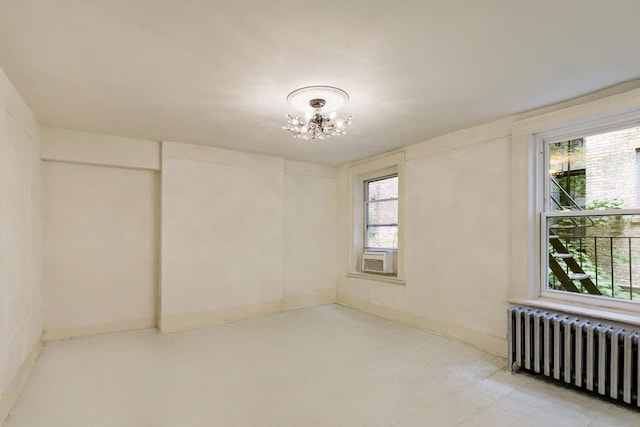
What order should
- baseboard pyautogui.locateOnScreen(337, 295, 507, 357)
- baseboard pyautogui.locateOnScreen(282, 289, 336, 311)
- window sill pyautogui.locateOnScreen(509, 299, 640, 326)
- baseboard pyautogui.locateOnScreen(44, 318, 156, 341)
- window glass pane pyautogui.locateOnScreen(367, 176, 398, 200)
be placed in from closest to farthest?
window sill pyautogui.locateOnScreen(509, 299, 640, 326)
baseboard pyautogui.locateOnScreen(337, 295, 507, 357)
baseboard pyautogui.locateOnScreen(44, 318, 156, 341)
window glass pane pyautogui.locateOnScreen(367, 176, 398, 200)
baseboard pyautogui.locateOnScreen(282, 289, 336, 311)

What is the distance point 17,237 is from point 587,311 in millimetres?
4730

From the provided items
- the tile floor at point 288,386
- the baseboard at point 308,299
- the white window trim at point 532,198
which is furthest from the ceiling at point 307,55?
the baseboard at point 308,299

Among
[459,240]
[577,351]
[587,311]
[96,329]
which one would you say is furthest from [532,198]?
[96,329]

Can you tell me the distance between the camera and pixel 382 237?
530 cm

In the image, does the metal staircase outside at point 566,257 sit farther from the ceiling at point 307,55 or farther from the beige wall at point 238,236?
the beige wall at point 238,236

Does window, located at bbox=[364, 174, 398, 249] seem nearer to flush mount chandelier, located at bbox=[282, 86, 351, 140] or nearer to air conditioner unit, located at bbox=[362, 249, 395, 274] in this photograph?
air conditioner unit, located at bbox=[362, 249, 395, 274]

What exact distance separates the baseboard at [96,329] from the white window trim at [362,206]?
308 cm

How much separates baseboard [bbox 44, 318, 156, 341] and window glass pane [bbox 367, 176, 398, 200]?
12.1ft

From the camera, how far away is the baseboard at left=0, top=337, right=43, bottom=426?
2.21 m

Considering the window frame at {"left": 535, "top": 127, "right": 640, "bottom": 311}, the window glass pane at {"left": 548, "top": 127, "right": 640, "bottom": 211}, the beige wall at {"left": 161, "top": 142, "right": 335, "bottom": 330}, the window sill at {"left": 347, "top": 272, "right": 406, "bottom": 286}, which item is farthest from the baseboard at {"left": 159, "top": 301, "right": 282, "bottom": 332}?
the window glass pane at {"left": 548, "top": 127, "right": 640, "bottom": 211}

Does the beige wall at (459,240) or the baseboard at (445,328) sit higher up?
the beige wall at (459,240)

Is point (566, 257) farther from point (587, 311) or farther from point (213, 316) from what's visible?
point (213, 316)

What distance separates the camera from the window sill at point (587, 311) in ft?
8.24

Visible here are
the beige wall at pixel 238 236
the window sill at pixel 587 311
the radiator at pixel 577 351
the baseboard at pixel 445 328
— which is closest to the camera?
the radiator at pixel 577 351
